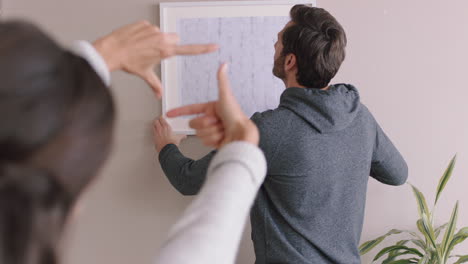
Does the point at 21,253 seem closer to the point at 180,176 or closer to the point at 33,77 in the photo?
the point at 33,77

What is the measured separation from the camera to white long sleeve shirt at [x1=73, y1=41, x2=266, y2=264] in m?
0.66

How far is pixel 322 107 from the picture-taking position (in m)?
1.44

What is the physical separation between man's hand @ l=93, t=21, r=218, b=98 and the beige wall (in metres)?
1.07

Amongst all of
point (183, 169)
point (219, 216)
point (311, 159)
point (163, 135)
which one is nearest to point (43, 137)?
point (219, 216)

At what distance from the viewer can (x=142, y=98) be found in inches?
74.9

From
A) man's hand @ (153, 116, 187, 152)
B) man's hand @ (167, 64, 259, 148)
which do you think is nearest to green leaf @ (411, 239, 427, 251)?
man's hand @ (153, 116, 187, 152)

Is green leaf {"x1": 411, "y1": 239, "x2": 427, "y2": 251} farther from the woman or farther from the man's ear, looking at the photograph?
the woman

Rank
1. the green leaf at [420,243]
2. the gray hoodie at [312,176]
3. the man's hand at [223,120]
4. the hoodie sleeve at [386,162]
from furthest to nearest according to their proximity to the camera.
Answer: the green leaf at [420,243], the hoodie sleeve at [386,162], the gray hoodie at [312,176], the man's hand at [223,120]

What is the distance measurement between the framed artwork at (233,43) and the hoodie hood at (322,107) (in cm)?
37

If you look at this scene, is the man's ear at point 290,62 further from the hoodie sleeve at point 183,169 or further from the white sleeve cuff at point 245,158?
the white sleeve cuff at point 245,158

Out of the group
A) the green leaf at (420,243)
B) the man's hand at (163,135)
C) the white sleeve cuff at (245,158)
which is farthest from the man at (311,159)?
the white sleeve cuff at (245,158)

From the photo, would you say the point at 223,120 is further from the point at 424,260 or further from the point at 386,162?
the point at 424,260

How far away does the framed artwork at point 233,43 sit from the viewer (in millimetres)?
1860

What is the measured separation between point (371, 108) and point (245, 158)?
128 cm
